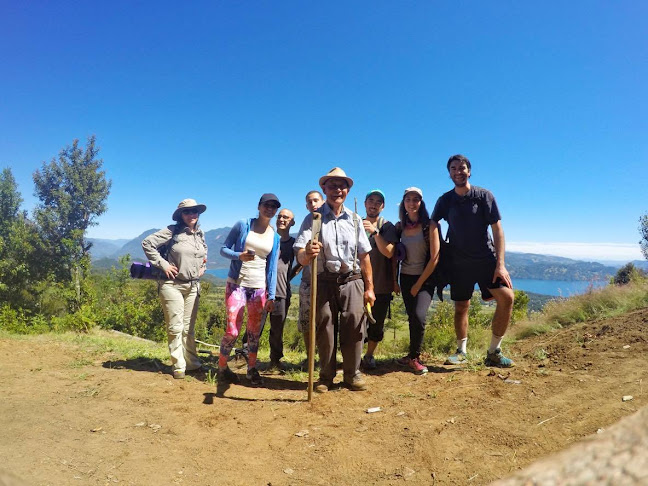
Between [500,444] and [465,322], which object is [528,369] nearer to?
[465,322]

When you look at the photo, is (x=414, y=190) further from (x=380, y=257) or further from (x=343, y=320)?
(x=343, y=320)

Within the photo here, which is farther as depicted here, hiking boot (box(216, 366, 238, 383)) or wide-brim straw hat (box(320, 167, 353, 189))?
hiking boot (box(216, 366, 238, 383))

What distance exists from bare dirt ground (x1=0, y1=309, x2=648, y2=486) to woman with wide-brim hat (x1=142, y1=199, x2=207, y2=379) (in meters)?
0.61

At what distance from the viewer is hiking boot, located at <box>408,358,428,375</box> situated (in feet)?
16.7

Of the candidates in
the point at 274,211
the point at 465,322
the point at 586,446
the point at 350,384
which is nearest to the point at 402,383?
the point at 350,384

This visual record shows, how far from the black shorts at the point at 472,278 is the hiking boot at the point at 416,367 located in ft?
3.73

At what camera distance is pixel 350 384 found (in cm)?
464

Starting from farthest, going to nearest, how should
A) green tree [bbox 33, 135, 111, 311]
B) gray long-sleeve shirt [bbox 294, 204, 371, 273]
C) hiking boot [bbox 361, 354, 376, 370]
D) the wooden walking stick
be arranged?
green tree [bbox 33, 135, 111, 311] < hiking boot [bbox 361, 354, 376, 370] < gray long-sleeve shirt [bbox 294, 204, 371, 273] < the wooden walking stick

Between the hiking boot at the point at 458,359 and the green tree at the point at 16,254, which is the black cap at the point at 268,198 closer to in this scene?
the hiking boot at the point at 458,359

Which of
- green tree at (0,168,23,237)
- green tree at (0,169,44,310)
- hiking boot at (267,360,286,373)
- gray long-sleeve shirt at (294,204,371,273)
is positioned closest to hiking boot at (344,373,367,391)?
gray long-sleeve shirt at (294,204,371,273)

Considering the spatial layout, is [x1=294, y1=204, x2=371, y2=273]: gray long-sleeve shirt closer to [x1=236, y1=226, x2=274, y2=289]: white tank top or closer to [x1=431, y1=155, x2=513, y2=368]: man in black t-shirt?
[x1=236, y1=226, x2=274, y2=289]: white tank top

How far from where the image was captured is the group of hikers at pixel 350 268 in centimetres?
455

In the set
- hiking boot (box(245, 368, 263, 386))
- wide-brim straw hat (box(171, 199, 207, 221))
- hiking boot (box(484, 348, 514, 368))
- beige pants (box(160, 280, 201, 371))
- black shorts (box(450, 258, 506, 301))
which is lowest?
hiking boot (box(245, 368, 263, 386))

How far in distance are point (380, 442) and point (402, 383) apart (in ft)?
5.36
